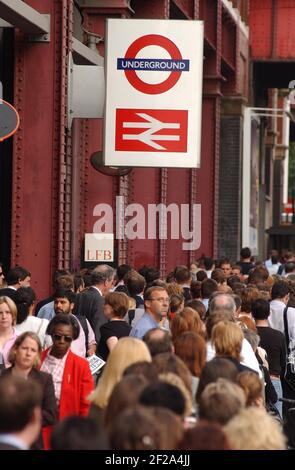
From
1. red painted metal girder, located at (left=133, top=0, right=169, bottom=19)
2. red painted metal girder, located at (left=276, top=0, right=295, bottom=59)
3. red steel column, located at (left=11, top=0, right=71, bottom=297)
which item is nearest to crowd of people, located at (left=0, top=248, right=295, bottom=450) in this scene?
red steel column, located at (left=11, top=0, right=71, bottom=297)

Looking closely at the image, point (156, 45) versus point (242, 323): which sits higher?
point (156, 45)

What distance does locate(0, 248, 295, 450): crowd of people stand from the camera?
6264 millimetres

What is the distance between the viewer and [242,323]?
1388 centimetres

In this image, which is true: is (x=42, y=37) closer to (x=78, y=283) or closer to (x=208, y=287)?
(x=78, y=283)

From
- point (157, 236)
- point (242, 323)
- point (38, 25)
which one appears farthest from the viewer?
point (157, 236)

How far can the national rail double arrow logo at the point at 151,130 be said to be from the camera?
2216 cm

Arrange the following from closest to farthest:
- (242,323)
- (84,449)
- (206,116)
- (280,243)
Result: 1. (84,449)
2. (242,323)
3. (206,116)
4. (280,243)

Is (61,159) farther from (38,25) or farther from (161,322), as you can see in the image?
(161,322)

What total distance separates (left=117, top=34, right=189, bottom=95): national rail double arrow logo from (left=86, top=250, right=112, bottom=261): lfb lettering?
11.7ft

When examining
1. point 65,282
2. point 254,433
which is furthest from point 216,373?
point 65,282

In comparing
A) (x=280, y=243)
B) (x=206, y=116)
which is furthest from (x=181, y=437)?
(x=280, y=243)

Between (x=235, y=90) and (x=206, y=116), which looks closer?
(x=206, y=116)

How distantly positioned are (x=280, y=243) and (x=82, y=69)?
3937 cm

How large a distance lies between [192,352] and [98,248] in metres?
14.7
